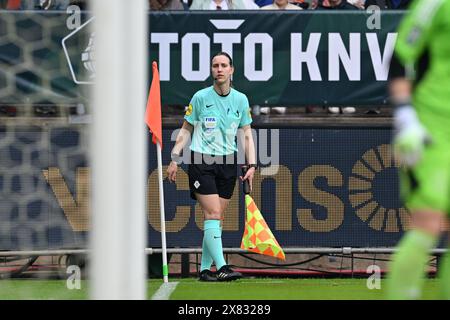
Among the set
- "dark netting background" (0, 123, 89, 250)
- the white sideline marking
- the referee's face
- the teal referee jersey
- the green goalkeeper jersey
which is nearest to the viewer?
the green goalkeeper jersey

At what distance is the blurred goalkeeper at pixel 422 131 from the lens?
17.7 feet

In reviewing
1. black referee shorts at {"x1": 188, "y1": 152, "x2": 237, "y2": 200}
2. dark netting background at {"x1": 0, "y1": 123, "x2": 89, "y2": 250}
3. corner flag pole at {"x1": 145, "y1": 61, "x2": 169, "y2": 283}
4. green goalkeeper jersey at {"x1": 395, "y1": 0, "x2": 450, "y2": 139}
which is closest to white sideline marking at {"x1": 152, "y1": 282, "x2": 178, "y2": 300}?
corner flag pole at {"x1": 145, "y1": 61, "x2": 169, "y2": 283}

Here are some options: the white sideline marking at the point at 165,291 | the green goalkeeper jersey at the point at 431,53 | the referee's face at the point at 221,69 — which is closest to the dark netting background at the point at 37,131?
the white sideline marking at the point at 165,291

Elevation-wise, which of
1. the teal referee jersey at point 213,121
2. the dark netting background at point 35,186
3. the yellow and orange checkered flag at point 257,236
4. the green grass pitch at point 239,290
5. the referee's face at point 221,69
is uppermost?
the referee's face at point 221,69

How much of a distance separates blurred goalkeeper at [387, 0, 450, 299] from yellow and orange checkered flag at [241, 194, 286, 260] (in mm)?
4775

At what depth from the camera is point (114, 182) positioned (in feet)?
16.5

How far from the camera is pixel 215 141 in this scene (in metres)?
10.3

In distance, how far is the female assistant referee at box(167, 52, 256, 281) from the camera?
1021 centimetres

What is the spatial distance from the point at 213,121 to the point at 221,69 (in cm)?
43

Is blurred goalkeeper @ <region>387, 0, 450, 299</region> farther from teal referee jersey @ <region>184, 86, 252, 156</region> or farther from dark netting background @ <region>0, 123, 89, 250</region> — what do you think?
teal referee jersey @ <region>184, 86, 252, 156</region>

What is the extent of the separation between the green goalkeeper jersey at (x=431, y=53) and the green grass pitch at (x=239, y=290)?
10.3 ft

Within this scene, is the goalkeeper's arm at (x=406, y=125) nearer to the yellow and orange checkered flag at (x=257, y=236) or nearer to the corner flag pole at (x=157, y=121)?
the corner flag pole at (x=157, y=121)
